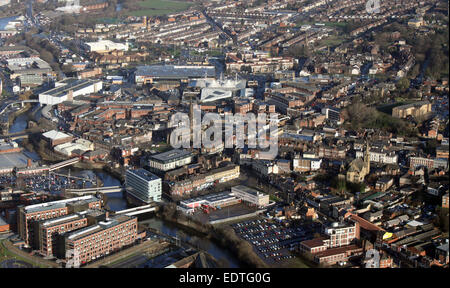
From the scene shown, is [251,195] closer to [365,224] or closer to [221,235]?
[221,235]

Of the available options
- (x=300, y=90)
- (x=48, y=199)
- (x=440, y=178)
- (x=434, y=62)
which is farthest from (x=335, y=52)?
(x=48, y=199)

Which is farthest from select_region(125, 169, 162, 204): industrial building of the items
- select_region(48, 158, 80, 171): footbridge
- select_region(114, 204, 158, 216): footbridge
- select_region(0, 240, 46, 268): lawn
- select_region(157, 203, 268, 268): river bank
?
select_region(0, 240, 46, 268): lawn

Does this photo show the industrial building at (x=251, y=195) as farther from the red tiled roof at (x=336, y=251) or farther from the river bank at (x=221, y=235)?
the red tiled roof at (x=336, y=251)

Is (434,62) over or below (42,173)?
over

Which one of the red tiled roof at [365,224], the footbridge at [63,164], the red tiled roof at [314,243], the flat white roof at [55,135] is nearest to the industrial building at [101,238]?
the red tiled roof at [314,243]

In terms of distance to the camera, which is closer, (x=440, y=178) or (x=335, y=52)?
(x=440, y=178)

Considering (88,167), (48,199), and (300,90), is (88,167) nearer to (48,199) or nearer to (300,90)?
(48,199)

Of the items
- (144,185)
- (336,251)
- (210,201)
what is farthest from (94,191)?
(336,251)
